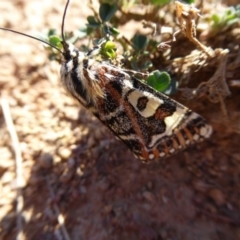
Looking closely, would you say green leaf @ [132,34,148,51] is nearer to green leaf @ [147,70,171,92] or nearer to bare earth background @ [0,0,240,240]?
green leaf @ [147,70,171,92]

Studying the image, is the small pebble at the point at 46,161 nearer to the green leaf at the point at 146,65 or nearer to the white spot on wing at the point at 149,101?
the white spot on wing at the point at 149,101

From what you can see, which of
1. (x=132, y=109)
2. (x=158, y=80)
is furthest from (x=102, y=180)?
(x=158, y=80)

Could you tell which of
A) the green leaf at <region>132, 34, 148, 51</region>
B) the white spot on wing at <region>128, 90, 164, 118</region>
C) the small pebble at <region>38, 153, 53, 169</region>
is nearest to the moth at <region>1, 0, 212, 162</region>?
the white spot on wing at <region>128, 90, 164, 118</region>

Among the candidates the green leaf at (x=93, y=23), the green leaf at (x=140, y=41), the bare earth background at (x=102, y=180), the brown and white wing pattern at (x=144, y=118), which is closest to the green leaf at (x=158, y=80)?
the brown and white wing pattern at (x=144, y=118)

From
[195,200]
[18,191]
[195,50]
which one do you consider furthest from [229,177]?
[18,191]

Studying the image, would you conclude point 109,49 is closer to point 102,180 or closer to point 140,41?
point 140,41
